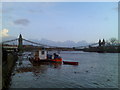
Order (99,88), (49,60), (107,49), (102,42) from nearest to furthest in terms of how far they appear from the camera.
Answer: (99,88) → (49,60) → (107,49) → (102,42)

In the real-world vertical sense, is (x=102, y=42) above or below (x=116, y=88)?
above

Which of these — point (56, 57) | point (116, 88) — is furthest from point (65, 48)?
point (116, 88)

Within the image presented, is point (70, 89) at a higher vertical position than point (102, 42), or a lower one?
lower

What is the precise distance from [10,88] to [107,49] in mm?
122605

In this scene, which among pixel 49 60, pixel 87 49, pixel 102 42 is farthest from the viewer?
pixel 87 49

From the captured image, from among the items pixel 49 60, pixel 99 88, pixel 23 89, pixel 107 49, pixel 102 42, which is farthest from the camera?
pixel 102 42

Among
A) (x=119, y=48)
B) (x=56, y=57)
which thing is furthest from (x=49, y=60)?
(x=119, y=48)

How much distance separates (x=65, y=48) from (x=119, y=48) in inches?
1681

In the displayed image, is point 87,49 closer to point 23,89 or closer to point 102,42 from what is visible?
point 102,42

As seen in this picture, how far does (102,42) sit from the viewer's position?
445 feet

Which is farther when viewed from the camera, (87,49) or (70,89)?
(87,49)

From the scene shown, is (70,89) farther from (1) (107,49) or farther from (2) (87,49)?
(2) (87,49)

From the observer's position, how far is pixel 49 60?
34031 millimetres

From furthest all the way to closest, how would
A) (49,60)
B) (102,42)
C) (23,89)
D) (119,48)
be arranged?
(102,42) → (119,48) → (49,60) → (23,89)
